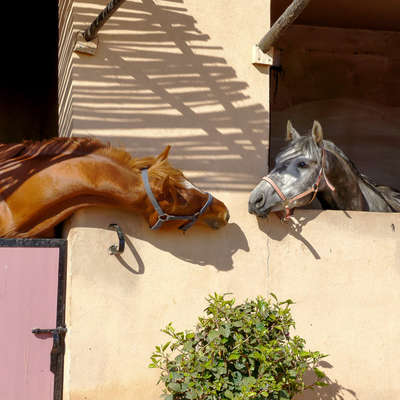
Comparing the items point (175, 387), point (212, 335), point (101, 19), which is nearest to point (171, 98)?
point (101, 19)

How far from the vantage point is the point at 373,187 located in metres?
5.66

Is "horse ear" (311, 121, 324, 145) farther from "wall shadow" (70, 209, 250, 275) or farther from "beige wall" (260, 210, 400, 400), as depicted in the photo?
"wall shadow" (70, 209, 250, 275)

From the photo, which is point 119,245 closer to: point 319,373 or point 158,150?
point 158,150

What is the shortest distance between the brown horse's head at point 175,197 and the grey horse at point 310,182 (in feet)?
0.99

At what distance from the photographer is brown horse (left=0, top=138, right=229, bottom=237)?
414cm

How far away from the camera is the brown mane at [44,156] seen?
4.18m

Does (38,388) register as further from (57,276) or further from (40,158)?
(40,158)

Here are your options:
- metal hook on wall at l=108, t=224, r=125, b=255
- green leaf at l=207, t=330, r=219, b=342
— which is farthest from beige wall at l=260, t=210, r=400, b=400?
metal hook on wall at l=108, t=224, r=125, b=255

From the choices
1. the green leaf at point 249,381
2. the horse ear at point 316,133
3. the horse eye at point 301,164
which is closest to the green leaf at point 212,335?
the green leaf at point 249,381

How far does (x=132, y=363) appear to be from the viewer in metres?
4.30

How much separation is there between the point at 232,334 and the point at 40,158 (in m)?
1.62

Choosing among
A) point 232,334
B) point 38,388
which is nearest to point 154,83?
point 232,334

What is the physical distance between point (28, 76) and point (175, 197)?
14.1ft

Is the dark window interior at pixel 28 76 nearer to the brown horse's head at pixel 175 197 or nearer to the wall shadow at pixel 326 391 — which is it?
the brown horse's head at pixel 175 197
